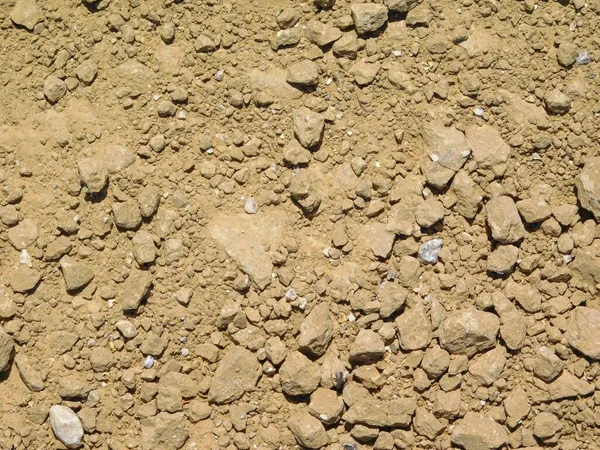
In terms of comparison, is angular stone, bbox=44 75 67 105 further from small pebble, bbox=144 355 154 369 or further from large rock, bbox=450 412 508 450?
large rock, bbox=450 412 508 450

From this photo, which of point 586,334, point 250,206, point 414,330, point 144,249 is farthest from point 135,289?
point 586,334

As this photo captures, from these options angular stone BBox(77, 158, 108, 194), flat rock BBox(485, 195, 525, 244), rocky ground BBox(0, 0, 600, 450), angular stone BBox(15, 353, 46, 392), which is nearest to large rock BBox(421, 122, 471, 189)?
rocky ground BBox(0, 0, 600, 450)

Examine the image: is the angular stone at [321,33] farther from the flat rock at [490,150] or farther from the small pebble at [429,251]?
the small pebble at [429,251]

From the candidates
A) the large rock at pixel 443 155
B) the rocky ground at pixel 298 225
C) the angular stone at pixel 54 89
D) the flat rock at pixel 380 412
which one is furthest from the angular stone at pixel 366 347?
the angular stone at pixel 54 89

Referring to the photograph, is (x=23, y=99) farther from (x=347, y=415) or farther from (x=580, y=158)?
(x=580, y=158)

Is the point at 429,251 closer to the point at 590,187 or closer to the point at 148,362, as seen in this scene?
the point at 590,187

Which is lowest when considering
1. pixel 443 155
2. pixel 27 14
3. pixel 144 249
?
pixel 144 249

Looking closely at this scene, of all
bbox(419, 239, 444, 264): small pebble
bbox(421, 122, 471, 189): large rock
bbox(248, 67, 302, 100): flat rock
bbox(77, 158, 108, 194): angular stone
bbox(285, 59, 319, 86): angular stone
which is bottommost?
bbox(419, 239, 444, 264): small pebble

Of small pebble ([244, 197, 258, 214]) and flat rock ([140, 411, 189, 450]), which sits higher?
small pebble ([244, 197, 258, 214])

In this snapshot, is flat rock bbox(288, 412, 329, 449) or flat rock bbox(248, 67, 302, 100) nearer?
flat rock bbox(288, 412, 329, 449)
